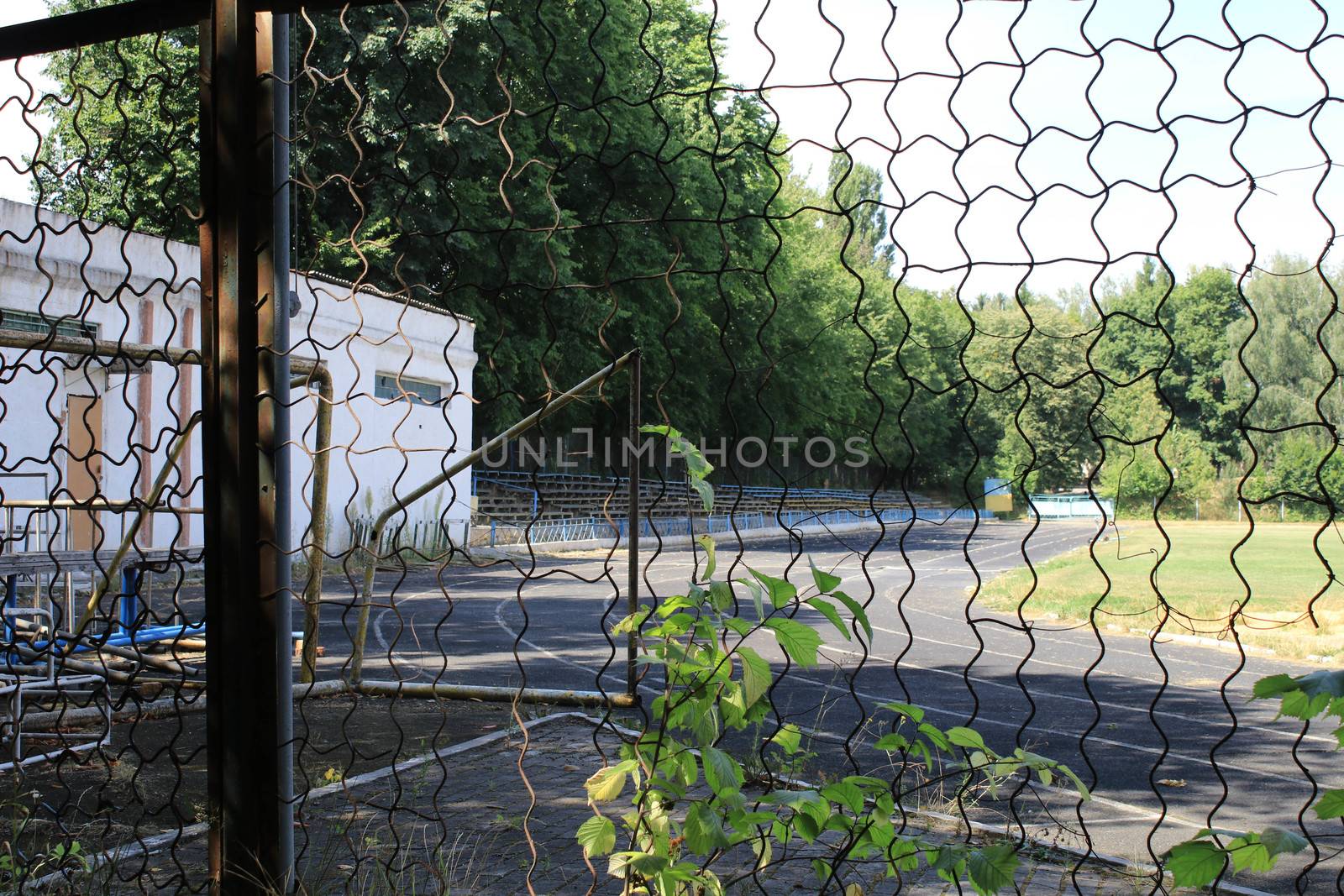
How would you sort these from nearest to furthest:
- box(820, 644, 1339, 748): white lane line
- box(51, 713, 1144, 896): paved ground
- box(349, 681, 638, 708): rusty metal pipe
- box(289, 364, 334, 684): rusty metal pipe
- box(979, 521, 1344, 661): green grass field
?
box(51, 713, 1144, 896): paved ground < box(289, 364, 334, 684): rusty metal pipe < box(349, 681, 638, 708): rusty metal pipe < box(820, 644, 1339, 748): white lane line < box(979, 521, 1344, 661): green grass field

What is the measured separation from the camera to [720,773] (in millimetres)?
1831

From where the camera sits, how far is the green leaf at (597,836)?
1.97m

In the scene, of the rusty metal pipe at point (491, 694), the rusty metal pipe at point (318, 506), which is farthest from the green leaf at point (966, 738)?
the rusty metal pipe at point (491, 694)

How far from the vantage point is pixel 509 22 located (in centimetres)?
2144

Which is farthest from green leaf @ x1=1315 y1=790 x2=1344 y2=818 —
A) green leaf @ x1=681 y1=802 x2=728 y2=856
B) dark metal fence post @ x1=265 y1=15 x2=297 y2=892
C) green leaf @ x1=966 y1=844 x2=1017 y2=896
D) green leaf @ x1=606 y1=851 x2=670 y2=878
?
dark metal fence post @ x1=265 y1=15 x2=297 y2=892

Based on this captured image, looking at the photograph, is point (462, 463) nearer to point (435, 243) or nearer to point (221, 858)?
point (221, 858)

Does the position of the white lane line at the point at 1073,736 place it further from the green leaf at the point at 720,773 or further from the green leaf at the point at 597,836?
the green leaf at the point at 720,773

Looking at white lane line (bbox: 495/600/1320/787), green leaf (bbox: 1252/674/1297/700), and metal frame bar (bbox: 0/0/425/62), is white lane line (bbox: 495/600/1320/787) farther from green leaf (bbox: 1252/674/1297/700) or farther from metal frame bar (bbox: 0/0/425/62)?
metal frame bar (bbox: 0/0/425/62)

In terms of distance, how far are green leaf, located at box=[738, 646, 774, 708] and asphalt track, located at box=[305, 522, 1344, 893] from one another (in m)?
0.18

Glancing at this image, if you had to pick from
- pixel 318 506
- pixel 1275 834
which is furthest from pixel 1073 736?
pixel 1275 834

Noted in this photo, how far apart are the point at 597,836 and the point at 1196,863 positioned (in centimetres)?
100

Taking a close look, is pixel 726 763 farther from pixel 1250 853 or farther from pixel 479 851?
pixel 479 851

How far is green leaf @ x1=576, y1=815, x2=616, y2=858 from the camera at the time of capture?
1974 mm

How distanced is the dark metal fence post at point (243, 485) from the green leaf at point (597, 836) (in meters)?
0.76
